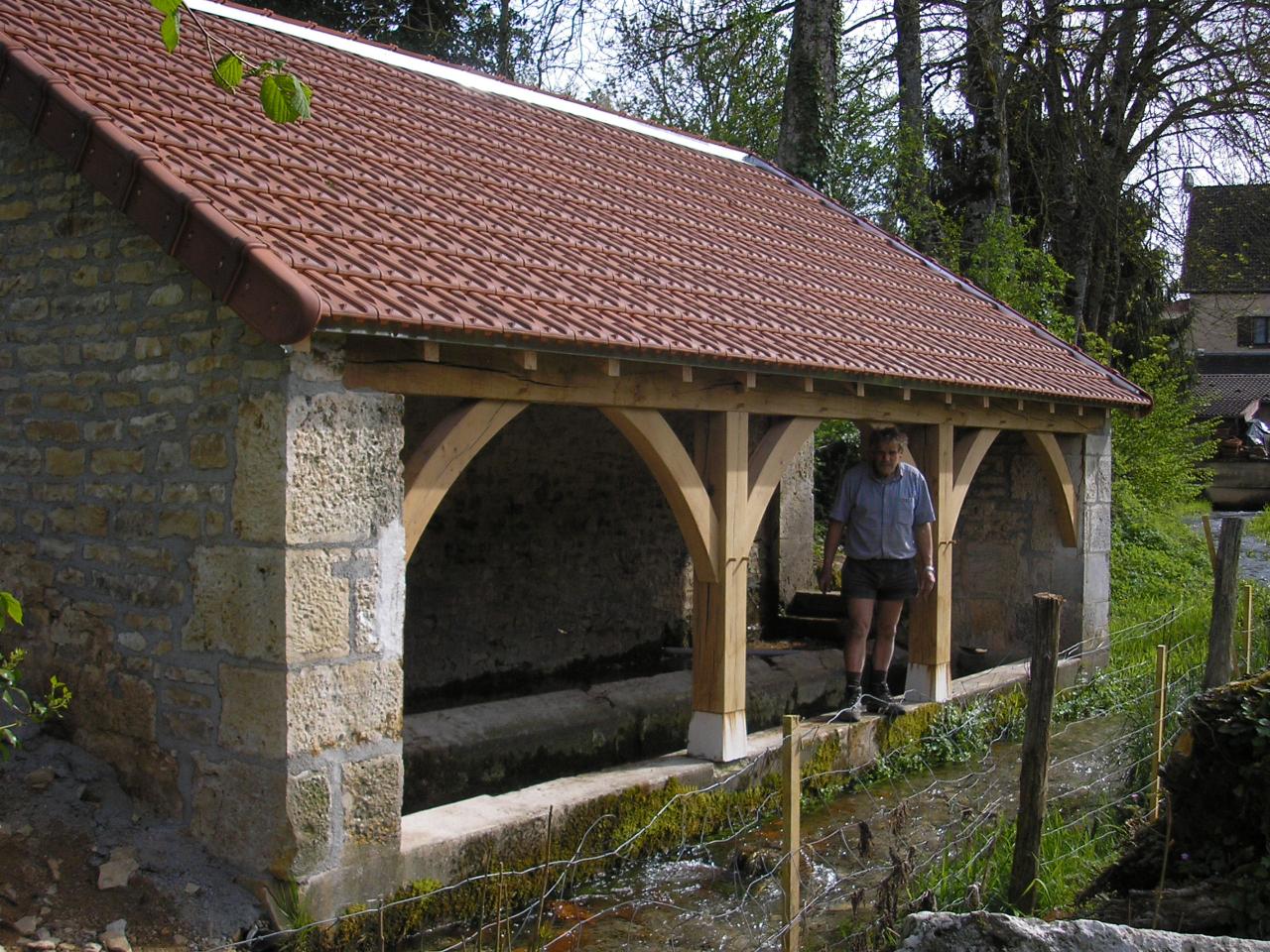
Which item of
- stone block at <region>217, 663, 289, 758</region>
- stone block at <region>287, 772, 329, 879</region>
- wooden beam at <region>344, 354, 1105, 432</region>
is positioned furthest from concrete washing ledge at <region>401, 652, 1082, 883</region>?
wooden beam at <region>344, 354, 1105, 432</region>

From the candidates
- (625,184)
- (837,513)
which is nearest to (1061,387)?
(837,513)

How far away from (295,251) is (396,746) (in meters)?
1.78

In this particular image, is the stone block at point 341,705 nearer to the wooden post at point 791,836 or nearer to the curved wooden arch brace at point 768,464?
the wooden post at point 791,836

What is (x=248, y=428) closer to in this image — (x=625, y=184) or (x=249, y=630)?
(x=249, y=630)

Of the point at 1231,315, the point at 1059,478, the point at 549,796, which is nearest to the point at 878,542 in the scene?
the point at 549,796

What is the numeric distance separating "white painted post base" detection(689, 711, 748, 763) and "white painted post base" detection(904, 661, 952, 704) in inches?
75.2

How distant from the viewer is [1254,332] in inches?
1508

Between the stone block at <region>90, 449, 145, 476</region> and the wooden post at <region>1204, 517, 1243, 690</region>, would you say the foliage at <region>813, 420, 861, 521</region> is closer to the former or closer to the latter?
the wooden post at <region>1204, 517, 1243, 690</region>

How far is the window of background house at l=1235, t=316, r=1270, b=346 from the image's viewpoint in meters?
37.9

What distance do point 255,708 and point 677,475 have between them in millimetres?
2216

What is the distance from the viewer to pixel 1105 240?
17.7 meters

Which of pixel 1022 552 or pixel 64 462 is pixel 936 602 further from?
pixel 64 462

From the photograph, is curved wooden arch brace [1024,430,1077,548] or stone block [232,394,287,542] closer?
stone block [232,394,287,542]

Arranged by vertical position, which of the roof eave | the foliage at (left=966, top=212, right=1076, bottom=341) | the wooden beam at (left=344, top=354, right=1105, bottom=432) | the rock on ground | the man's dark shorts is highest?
the foliage at (left=966, top=212, right=1076, bottom=341)
